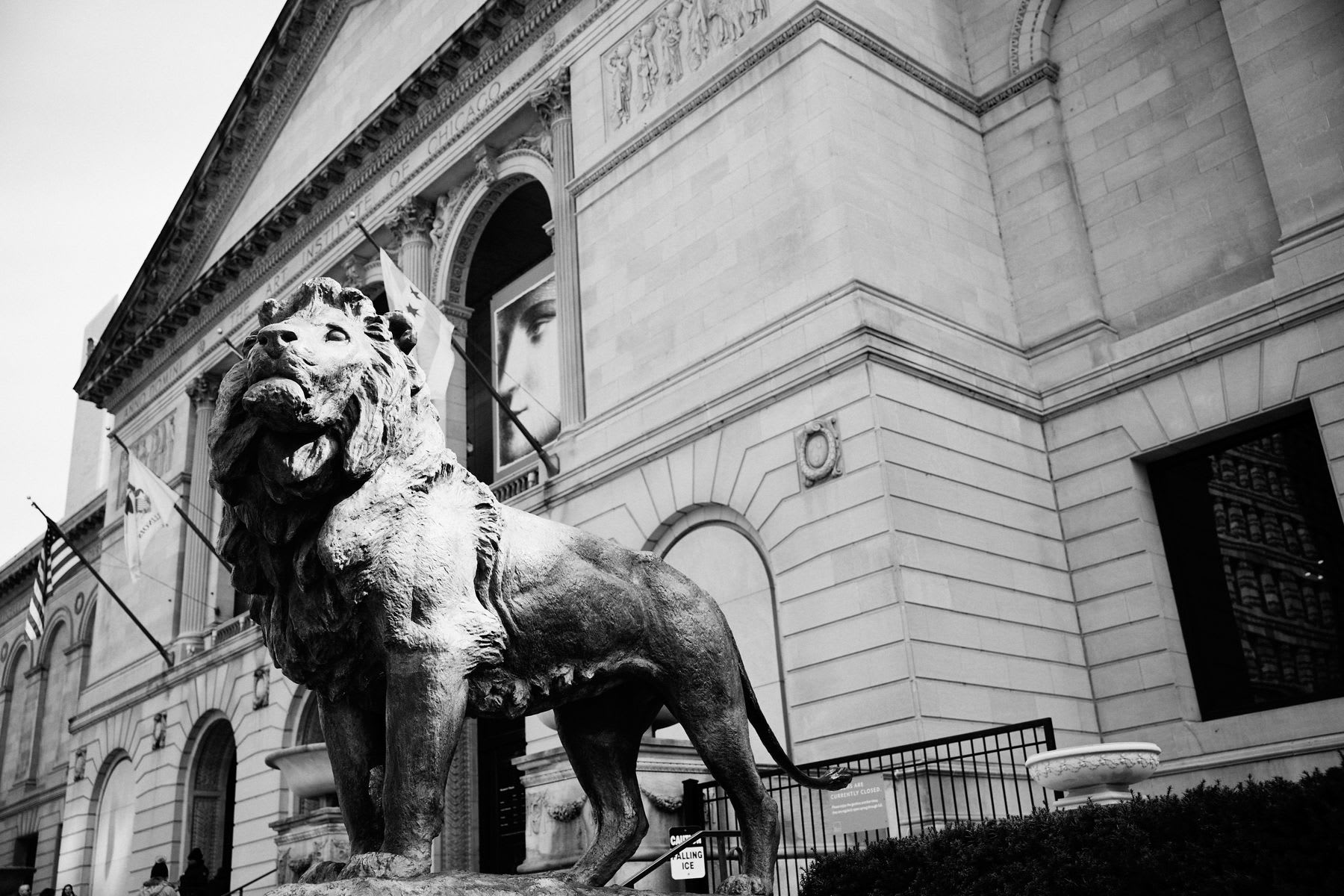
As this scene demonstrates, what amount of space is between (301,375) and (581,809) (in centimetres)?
743

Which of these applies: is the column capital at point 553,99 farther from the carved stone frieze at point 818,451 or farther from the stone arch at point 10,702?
the stone arch at point 10,702

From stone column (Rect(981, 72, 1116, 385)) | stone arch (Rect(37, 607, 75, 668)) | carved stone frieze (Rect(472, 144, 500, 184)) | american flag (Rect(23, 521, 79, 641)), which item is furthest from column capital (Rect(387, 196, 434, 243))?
stone arch (Rect(37, 607, 75, 668))

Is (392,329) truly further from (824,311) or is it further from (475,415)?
(475,415)

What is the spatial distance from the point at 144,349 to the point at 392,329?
1408 inches

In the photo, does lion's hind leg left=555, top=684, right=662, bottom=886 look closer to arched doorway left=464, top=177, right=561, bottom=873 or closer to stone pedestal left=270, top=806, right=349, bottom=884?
stone pedestal left=270, top=806, right=349, bottom=884

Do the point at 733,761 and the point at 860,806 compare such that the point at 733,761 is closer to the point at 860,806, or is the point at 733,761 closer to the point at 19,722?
the point at 860,806

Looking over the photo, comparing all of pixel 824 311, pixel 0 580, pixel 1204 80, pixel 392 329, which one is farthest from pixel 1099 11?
pixel 0 580

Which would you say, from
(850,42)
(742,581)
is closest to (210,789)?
(742,581)

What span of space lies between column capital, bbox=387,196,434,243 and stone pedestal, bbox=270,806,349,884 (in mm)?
15742

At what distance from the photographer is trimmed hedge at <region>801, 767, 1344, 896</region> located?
6809 mm

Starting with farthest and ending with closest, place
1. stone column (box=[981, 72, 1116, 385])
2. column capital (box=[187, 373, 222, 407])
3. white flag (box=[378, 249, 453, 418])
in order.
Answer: column capital (box=[187, 373, 222, 407]) → white flag (box=[378, 249, 453, 418]) → stone column (box=[981, 72, 1116, 385])

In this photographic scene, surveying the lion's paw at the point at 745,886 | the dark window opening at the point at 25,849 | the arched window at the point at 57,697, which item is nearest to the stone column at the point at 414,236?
the lion's paw at the point at 745,886

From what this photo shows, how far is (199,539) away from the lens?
3319 cm

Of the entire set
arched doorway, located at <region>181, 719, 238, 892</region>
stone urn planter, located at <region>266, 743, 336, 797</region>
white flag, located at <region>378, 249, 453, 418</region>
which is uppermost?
white flag, located at <region>378, 249, 453, 418</region>
